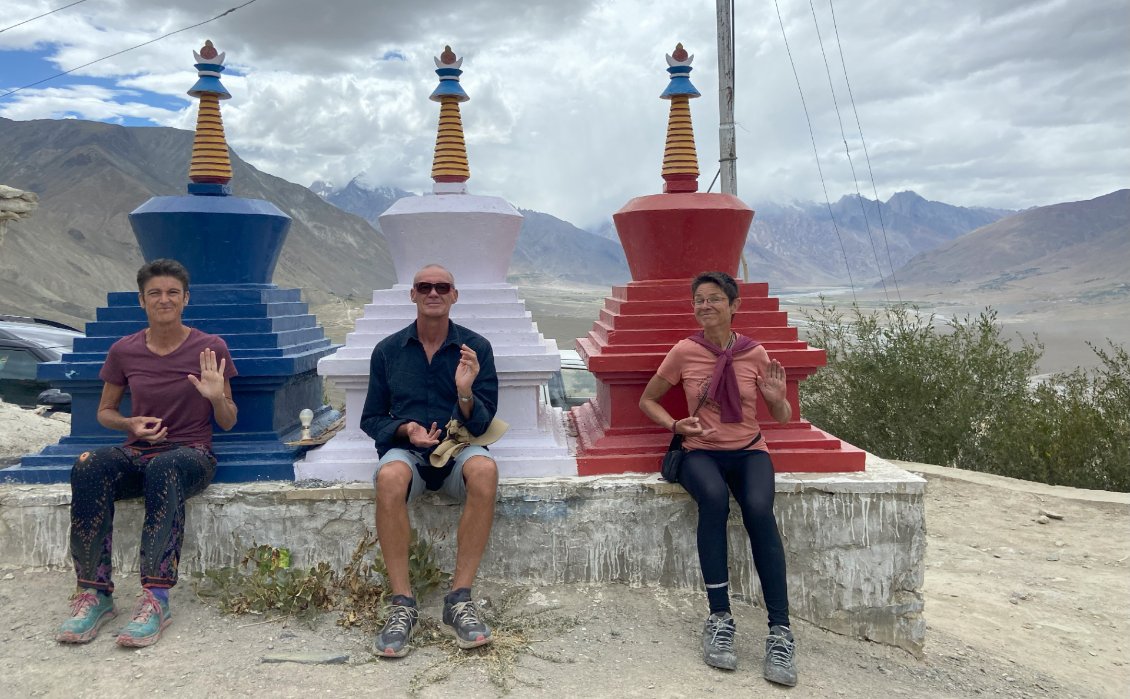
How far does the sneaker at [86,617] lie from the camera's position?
3.39m

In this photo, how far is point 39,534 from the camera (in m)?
4.04

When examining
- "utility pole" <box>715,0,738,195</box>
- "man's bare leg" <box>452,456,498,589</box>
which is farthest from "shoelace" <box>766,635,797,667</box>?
"utility pole" <box>715,0,738,195</box>

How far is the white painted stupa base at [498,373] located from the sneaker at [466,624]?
84 cm

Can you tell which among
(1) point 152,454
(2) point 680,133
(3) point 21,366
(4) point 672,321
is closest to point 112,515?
(1) point 152,454

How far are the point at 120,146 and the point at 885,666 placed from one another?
89.0 metres

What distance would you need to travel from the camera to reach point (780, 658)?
334cm

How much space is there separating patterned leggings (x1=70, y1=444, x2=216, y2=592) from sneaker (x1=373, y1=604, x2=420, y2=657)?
35.9 inches

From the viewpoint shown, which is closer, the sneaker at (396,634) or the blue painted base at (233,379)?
the sneaker at (396,634)

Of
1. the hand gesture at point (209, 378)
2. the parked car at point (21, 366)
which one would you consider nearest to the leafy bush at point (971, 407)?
the hand gesture at point (209, 378)

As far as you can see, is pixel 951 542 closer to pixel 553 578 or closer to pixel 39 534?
pixel 553 578

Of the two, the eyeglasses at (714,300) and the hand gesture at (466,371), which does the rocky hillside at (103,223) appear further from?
the eyeglasses at (714,300)

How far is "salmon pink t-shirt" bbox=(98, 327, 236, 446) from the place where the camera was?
12.3 ft

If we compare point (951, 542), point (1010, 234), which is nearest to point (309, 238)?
point (951, 542)

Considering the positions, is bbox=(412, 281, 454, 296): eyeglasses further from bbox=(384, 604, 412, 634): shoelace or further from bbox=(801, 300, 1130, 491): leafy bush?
bbox=(801, 300, 1130, 491): leafy bush
